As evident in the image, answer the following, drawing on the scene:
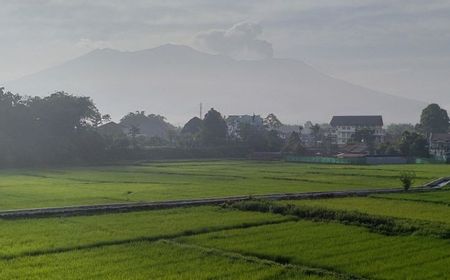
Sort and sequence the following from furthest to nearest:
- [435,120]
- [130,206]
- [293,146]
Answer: [435,120]
[293,146]
[130,206]

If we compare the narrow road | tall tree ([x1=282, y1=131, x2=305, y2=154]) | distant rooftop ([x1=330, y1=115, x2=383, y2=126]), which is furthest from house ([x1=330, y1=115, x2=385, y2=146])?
the narrow road

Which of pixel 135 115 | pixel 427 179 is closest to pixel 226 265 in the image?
pixel 427 179

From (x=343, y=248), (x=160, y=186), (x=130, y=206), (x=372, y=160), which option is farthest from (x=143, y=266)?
(x=372, y=160)

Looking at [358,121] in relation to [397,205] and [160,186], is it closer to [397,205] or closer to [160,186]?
[160,186]

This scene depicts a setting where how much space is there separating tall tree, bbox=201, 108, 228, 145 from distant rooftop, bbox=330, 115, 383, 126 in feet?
120

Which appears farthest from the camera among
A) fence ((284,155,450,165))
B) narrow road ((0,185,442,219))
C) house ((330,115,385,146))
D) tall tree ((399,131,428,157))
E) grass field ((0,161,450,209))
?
house ((330,115,385,146))

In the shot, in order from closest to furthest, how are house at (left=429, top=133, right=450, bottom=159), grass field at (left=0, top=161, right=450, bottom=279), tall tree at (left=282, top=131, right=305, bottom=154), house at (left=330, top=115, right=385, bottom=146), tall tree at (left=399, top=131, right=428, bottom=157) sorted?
1. grass field at (left=0, top=161, right=450, bottom=279)
2. tall tree at (left=399, top=131, right=428, bottom=157)
3. tall tree at (left=282, top=131, right=305, bottom=154)
4. house at (left=429, top=133, right=450, bottom=159)
5. house at (left=330, top=115, right=385, bottom=146)

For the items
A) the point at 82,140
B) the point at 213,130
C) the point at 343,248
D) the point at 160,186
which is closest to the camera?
the point at 343,248

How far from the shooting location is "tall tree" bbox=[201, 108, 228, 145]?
8600cm

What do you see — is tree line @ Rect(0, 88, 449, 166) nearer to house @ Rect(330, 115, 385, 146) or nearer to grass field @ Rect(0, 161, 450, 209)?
grass field @ Rect(0, 161, 450, 209)

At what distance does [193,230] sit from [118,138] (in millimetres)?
56512

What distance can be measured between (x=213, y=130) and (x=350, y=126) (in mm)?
39571

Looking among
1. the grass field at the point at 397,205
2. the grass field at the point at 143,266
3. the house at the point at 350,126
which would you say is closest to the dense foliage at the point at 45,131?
the grass field at the point at 397,205

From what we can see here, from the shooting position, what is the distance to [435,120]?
102625 millimetres
